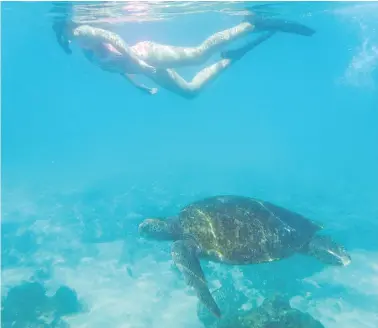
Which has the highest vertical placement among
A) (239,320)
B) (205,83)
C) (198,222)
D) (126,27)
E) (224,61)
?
(126,27)

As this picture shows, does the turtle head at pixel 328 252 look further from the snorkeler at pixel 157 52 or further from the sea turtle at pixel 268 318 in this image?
the snorkeler at pixel 157 52

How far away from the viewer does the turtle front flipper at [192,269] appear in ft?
18.2

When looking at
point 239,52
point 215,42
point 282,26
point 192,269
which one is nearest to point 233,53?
point 239,52

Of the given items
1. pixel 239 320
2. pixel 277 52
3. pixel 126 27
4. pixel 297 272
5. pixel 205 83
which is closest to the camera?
pixel 239 320

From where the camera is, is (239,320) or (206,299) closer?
(206,299)

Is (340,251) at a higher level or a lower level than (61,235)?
higher

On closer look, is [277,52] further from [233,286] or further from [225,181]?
[233,286]

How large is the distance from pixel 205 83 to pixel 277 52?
51230 millimetres

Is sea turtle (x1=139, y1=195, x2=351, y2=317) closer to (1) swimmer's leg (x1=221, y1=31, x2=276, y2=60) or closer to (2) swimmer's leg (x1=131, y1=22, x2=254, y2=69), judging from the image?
(2) swimmer's leg (x1=131, y1=22, x2=254, y2=69)

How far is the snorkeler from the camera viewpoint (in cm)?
1118

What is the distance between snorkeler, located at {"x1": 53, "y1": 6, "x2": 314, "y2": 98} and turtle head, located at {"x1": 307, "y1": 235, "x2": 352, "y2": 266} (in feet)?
22.8

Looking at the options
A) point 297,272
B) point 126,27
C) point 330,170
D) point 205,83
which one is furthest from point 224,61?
point 330,170

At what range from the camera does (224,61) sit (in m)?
13.4

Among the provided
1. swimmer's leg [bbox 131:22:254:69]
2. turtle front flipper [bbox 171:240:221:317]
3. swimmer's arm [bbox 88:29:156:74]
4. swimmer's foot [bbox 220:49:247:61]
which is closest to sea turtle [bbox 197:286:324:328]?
turtle front flipper [bbox 171:240:221:317]
